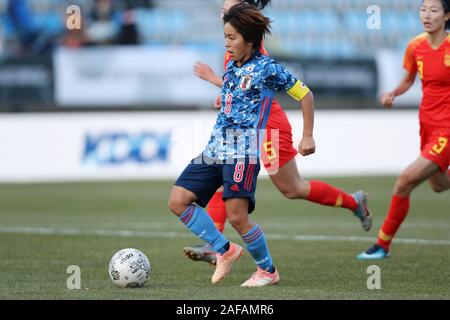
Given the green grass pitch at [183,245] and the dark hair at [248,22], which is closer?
the green grass pitch at [183,245]

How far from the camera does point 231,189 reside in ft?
24.2

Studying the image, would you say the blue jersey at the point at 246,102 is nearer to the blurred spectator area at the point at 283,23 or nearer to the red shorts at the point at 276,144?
the red shorts at the point at 276,144

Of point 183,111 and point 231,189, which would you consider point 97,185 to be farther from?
point 231,189

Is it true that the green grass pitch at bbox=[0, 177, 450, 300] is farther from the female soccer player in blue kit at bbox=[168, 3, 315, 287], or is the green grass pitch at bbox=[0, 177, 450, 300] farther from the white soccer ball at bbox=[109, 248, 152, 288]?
the female soccer player in blue kit at bbox=[168, 3, 315, 287]

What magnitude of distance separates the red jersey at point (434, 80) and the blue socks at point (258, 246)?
262 cm

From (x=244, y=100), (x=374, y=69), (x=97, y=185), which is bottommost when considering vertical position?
(x=97, y=185)

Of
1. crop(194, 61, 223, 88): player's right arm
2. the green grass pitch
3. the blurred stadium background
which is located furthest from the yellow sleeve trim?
the blurred stadium background

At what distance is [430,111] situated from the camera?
30.9 ft

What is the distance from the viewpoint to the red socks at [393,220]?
9.51m

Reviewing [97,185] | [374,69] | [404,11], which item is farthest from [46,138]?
[404,11]

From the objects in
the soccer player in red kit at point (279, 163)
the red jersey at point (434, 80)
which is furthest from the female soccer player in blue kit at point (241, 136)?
the red jersey at point (434, 80)

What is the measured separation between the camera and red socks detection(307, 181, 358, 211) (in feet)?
29.9

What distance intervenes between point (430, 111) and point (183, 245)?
9.75ft
